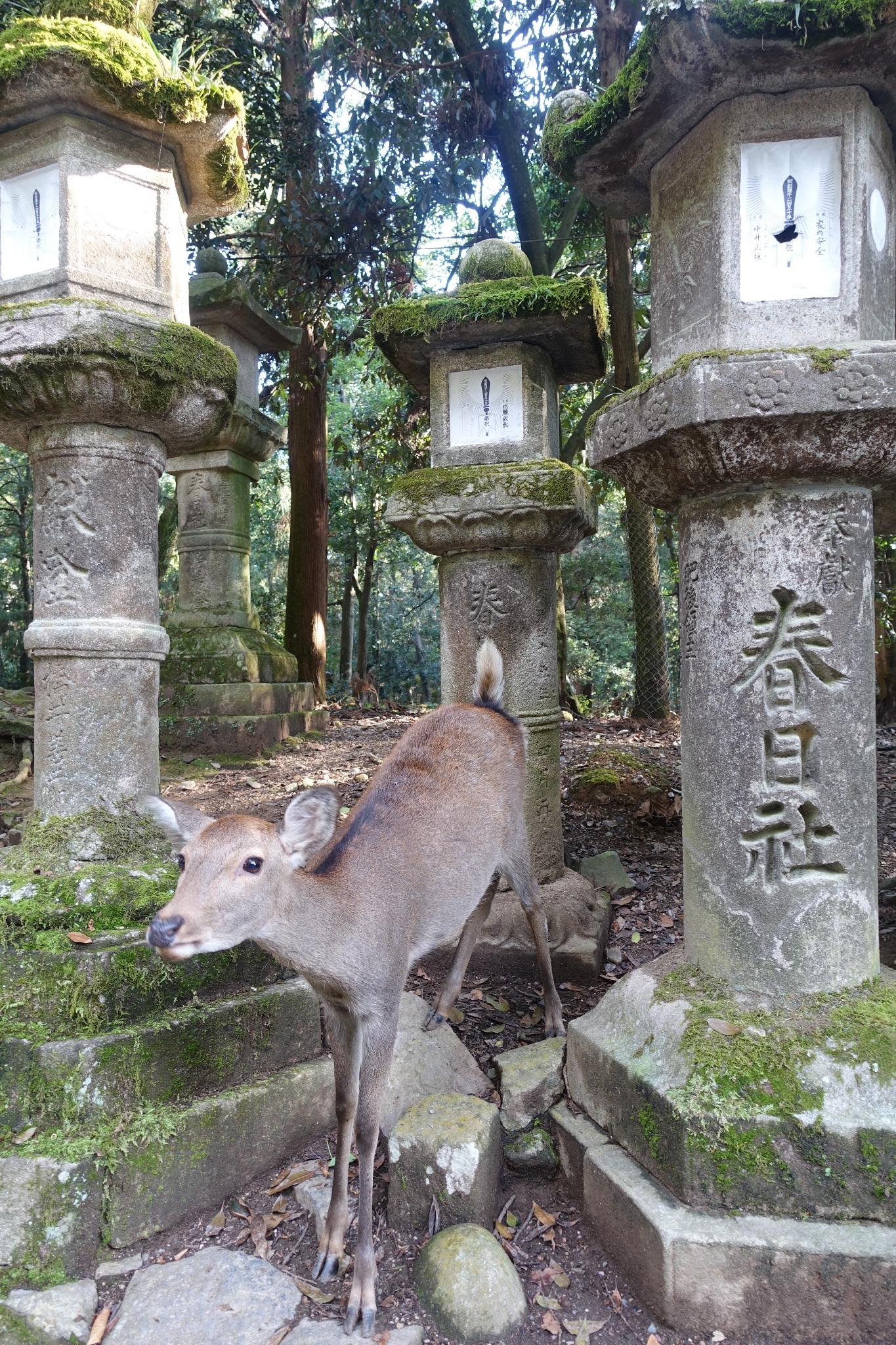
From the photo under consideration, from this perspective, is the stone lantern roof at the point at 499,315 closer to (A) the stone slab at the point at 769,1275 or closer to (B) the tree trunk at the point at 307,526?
(A) the stone slab at the point at 769,1275

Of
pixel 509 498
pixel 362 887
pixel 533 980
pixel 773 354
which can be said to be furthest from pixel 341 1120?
pixel 509 498

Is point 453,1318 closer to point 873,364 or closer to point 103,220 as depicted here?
point 873,364

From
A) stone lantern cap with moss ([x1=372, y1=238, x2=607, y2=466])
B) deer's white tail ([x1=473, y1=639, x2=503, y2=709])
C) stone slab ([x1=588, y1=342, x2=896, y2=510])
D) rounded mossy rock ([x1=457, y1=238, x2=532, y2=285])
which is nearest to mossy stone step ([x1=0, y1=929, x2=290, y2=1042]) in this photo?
deer's white tail ([x1=473, y1=639, x2=503, y2=709])

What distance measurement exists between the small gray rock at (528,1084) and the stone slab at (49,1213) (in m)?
1.22

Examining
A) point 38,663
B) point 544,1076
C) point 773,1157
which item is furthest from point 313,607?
point 773,1157

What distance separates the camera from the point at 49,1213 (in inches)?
92.0

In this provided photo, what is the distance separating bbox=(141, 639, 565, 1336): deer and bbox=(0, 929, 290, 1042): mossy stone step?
56 cm

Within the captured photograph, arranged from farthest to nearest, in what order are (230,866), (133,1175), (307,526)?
(307,526)
(133,1175)
(230,866)

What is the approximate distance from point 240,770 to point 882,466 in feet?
18.0

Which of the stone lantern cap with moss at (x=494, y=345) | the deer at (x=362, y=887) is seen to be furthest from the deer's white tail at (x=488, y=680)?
the stone lantern cap with moss at (x=494, y=345)

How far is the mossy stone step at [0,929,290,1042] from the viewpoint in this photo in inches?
102

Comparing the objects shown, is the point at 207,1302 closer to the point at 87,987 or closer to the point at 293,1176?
the point at 293,1176

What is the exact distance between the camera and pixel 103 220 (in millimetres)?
3109

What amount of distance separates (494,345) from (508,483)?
754 mm
